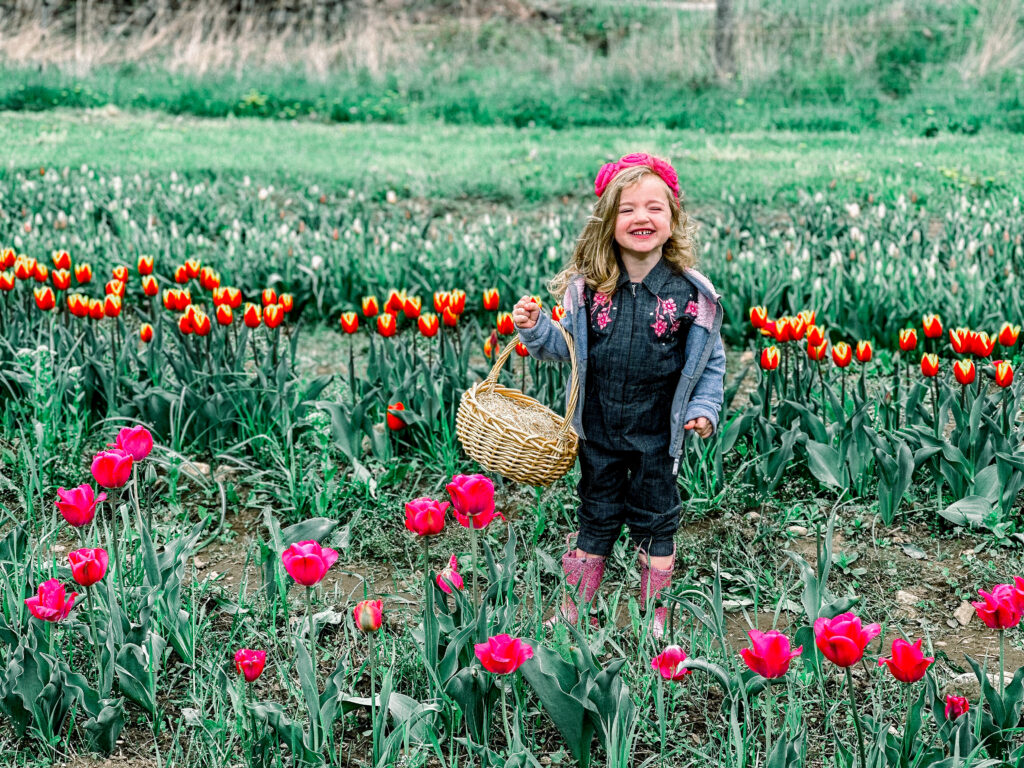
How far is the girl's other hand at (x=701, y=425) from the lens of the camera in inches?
92.2

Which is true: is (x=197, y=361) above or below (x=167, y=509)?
above

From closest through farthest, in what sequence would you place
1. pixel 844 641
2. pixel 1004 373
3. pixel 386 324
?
pixel 844 641, pixel 1004 373, pixel 386 324

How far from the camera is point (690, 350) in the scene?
2.41m

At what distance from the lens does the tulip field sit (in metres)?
1.91

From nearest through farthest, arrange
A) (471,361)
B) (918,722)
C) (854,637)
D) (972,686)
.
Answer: (854,637)
(918,722)
(972,686)
(471,361)

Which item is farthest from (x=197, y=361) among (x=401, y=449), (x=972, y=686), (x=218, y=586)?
(x=972, y=686)

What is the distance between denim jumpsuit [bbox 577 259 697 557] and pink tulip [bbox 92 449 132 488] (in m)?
1.07

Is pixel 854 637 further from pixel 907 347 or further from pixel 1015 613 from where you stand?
pixel 907 347

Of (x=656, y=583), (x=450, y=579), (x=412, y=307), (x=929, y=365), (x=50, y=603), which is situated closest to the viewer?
(x=50, y=603)

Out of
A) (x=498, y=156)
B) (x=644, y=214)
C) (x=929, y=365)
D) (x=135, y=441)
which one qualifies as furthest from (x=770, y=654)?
(x=498, y=156)

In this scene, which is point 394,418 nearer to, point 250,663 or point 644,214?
point 644,214

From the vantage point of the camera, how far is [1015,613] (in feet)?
5.57

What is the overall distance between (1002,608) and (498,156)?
24.7ft

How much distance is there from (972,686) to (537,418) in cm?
116
